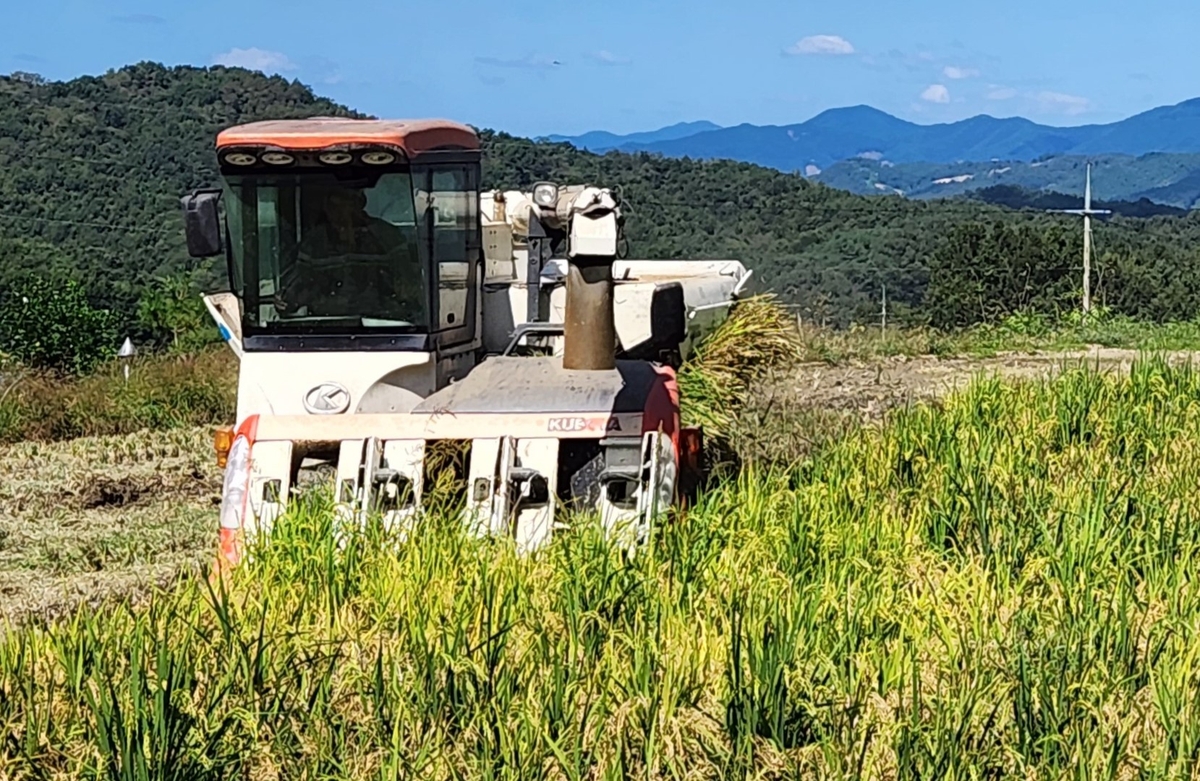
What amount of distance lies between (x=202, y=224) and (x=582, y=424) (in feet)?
6.24

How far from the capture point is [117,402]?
13055mm

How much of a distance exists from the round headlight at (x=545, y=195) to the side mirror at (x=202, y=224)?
2113mm

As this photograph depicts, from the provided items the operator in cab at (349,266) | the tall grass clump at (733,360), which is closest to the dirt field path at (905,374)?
the tall grass clump at (733,360)

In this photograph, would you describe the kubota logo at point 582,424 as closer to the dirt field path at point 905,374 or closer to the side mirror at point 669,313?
the side mirror at point 669,313

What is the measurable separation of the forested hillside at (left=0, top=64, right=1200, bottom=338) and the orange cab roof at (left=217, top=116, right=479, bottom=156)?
910 inches

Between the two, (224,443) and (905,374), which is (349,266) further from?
(905,374)

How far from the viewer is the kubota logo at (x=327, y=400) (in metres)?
6.84

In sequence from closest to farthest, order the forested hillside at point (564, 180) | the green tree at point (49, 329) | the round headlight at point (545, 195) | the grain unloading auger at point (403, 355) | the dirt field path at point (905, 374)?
the grain unloading auger at point (403, 355) < the round headlight at point (545, 195) < the dirt field path at point (905, 374) < the green tree at point (49, 329) < the forested hillside at point (564, 180)

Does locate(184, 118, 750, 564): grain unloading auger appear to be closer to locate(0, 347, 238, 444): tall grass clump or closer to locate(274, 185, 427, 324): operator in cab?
locate(274, 185, 427, 324): operator in cab

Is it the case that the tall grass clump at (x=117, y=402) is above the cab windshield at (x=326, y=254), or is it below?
below

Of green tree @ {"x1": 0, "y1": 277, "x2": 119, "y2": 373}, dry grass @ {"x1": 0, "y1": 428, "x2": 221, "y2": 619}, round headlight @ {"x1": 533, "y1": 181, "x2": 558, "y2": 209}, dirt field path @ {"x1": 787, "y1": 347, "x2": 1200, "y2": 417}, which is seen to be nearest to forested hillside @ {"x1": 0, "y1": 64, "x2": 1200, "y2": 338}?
green tree @ {"x1": 0, "y1": 277, "x2": 119, "y2": 373}

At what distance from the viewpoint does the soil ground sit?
7.12 metres

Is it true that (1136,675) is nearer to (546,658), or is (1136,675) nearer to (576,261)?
(546,658)

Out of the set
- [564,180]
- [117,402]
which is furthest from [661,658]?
[564,180]
